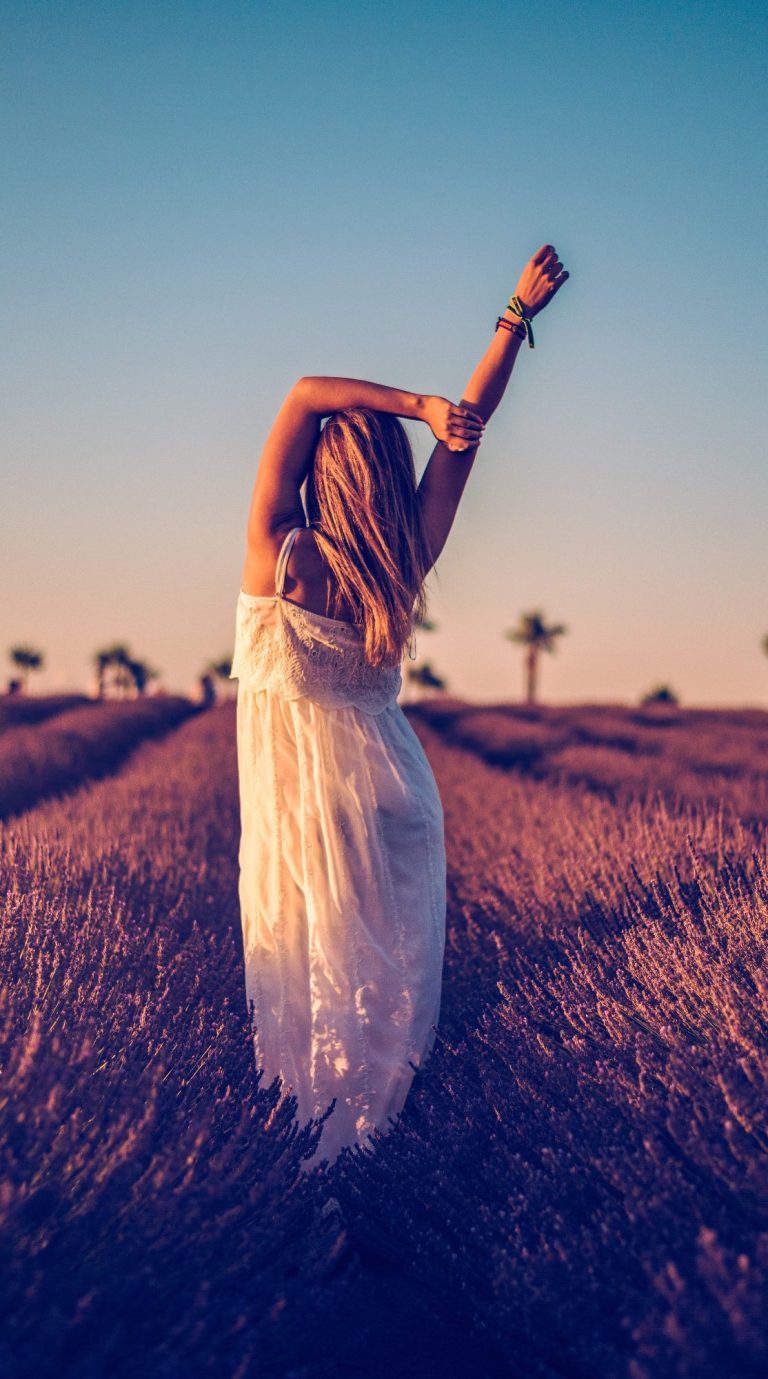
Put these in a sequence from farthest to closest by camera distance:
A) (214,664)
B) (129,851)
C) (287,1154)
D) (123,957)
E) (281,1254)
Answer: (214,664) → (129,851) → (123,957) → (287,1154) → (281,1254)

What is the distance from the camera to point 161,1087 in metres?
1.90

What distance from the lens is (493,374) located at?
7.66ft

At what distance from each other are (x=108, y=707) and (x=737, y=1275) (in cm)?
1638

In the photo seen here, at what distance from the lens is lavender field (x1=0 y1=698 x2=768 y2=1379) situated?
4.54 feet

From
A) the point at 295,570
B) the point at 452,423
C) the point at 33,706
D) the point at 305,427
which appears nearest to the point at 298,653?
the point at 295,570

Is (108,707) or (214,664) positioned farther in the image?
(214,664)

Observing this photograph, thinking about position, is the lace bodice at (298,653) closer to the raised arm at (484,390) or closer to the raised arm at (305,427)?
the raised arm at (305,427)

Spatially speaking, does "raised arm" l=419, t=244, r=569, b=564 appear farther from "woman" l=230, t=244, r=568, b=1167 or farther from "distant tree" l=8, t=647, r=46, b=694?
"distant tree" l=8, t=647, r=46, b=694

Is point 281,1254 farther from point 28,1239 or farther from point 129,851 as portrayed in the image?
point 129,851

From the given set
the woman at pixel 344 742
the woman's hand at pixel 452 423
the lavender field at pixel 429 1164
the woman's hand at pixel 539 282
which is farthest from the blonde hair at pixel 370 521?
the lavender field at pixel 429 1164

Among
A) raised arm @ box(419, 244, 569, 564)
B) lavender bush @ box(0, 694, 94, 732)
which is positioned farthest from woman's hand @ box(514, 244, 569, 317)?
lavender bush @ box(0, 694, 94, 732)

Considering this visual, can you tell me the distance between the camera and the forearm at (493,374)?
233 cm

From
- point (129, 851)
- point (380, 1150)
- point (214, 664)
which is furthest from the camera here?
point (214, 664)

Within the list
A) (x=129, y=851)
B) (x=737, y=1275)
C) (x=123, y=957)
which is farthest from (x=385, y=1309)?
(x=129, y=851)
